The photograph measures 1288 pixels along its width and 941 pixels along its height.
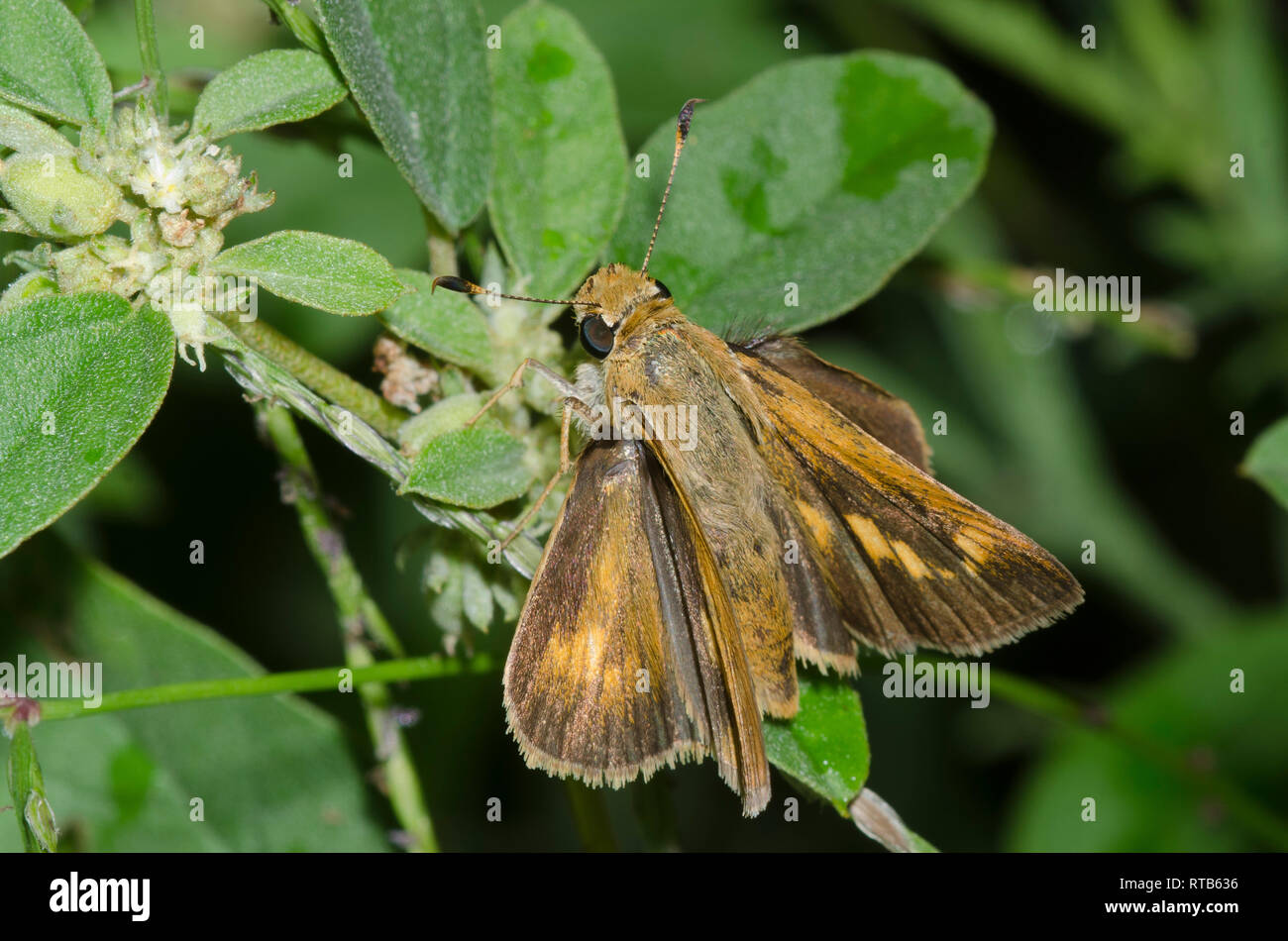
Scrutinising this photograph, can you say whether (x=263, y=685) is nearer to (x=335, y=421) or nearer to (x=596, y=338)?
(x=335, y=421)

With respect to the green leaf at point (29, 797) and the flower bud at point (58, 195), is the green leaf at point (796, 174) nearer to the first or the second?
the flower bud at point (58, 195)

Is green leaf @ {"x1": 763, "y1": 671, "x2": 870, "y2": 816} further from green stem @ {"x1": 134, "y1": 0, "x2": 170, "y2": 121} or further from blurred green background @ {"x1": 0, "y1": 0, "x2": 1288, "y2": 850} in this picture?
blurred green background @ {"x1": 0, "y1": 0, "x2": 1288, "y2": 850}

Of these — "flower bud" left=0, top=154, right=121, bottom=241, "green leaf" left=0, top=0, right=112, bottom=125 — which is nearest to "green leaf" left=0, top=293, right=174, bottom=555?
"flower bud" left=0, top=154, right=121, bottom=241

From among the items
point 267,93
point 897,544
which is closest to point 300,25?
point 267,93

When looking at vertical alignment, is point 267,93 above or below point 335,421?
above

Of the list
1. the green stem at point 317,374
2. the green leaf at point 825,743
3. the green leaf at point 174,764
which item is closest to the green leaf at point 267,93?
the green stem at point 317,374
